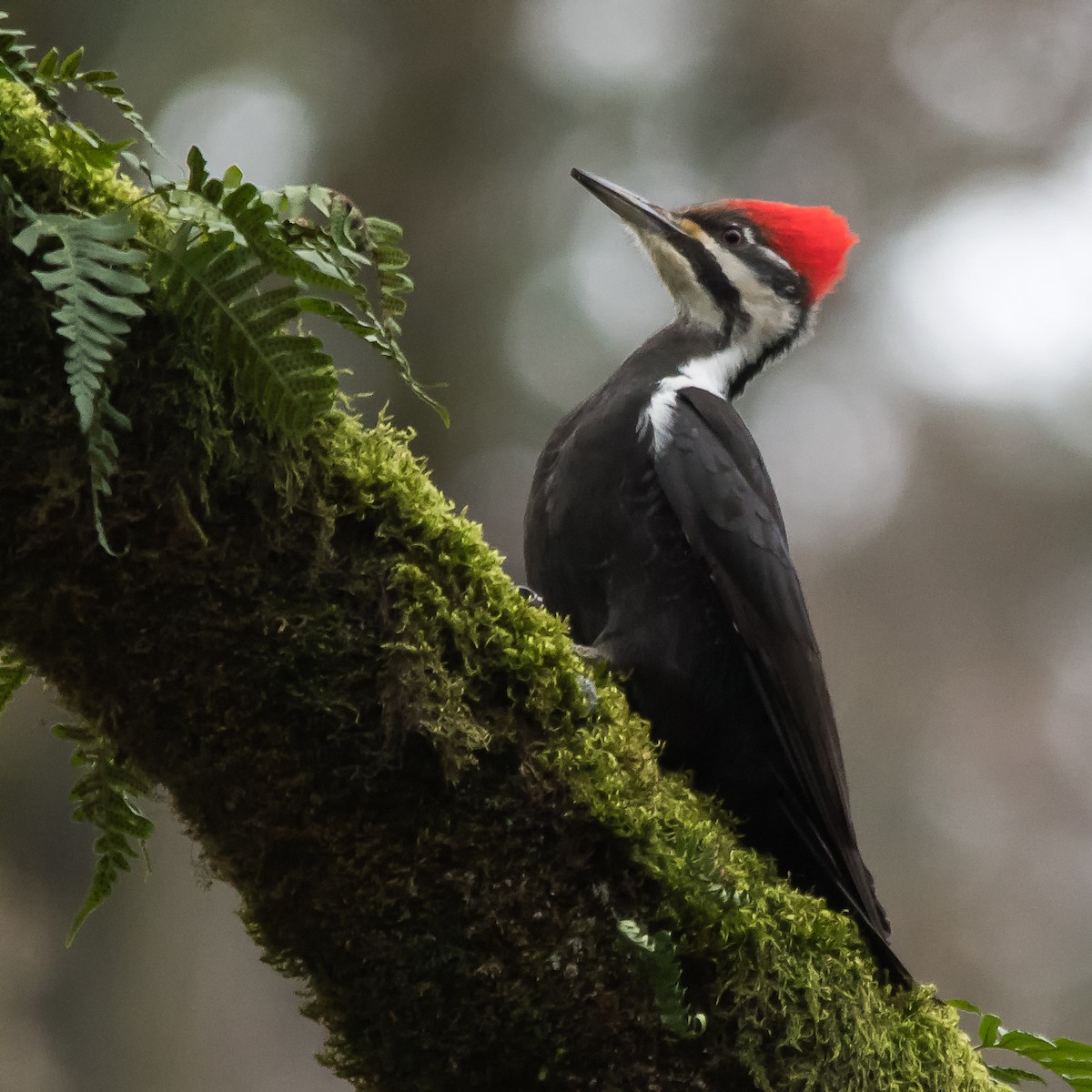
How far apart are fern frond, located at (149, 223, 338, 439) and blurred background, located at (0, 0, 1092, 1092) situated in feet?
15.8

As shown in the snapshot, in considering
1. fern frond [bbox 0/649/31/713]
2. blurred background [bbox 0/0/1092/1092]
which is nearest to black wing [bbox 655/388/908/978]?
fern frond [bbox 0/649/31/713]

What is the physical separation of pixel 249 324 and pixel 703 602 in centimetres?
140

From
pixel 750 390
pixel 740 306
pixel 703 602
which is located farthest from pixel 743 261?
pixel 750 390

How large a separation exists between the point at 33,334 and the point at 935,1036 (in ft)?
5.71

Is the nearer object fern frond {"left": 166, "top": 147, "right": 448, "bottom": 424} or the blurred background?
fern frond {"left": 166, "top": 147, "right": 448, "bottom": 424}

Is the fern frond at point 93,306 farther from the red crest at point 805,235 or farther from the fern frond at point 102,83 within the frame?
the red crest at point 805,235

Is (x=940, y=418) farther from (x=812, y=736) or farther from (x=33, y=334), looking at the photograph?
(x=33, y=334)

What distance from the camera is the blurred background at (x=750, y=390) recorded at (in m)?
6.39

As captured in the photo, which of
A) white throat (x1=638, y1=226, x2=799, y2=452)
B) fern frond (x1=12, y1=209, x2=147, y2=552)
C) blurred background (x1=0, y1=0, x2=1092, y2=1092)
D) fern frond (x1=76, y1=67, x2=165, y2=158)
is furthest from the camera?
blurred background (x1=0, y1=0, x2=1092, y2=1092)

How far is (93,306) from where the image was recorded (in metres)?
1.35

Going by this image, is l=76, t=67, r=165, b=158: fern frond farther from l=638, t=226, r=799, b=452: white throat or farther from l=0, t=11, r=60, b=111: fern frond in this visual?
l=638, t=226, r=799, b=452: white throat

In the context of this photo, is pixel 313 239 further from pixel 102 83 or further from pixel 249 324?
pixel 102 83

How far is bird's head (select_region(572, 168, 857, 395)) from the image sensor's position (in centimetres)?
362

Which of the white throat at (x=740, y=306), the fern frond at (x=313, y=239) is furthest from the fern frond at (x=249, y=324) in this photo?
the white throat at (x=740, y=306)
